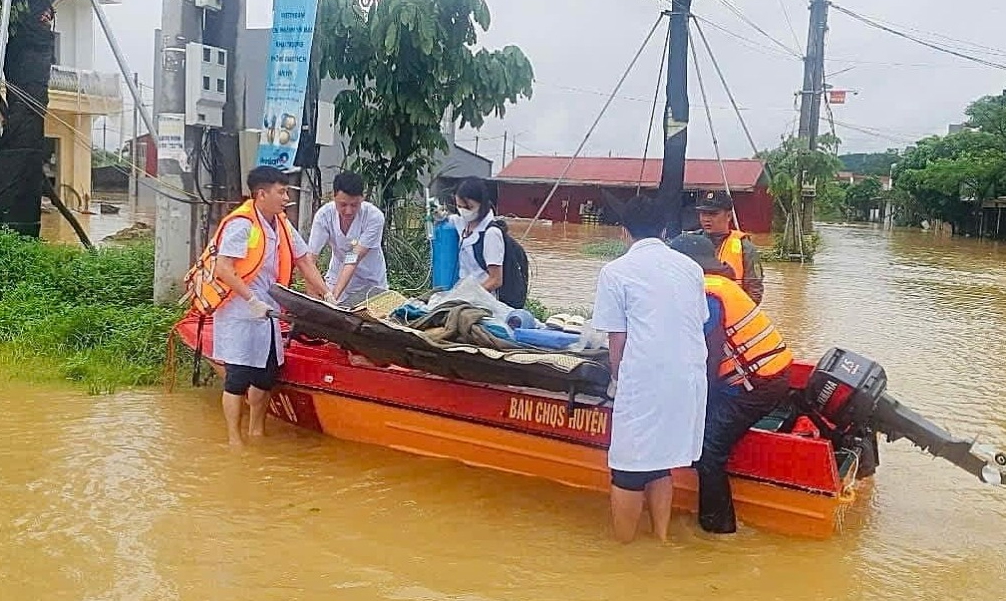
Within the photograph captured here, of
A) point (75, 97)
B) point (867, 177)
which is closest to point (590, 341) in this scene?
point (75, 97)

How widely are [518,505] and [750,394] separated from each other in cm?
136

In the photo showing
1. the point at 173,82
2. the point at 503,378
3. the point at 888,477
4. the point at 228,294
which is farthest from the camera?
the point at 173,82

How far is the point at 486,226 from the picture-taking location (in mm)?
6344

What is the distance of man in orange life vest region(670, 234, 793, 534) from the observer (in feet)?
14.9

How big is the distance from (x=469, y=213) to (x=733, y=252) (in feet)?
5.55

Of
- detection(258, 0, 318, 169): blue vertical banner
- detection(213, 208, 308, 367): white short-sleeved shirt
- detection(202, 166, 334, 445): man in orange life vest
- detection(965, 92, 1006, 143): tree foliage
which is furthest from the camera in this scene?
detection(965, 92, 1006, 143): tree foliage

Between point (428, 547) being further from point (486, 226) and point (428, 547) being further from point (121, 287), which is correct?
point (121, 287)

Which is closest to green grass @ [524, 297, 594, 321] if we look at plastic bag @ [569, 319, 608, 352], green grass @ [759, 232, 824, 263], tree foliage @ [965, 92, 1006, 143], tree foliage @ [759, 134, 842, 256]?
plastic bag @ [569, 319, 608, 352]

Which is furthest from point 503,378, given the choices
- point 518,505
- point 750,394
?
point 750,394

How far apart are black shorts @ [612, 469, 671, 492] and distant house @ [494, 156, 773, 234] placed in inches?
1418

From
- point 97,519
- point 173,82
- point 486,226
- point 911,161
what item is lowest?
point 97,519

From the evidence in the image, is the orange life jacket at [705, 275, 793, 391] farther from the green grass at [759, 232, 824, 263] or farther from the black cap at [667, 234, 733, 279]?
the green grass at [759, 232, 824, 263]

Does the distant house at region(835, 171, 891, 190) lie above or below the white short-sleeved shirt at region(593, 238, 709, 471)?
above

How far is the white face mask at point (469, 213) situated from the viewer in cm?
635
